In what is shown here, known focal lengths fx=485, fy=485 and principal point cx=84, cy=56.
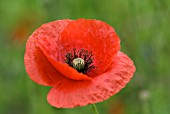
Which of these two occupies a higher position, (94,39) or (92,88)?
(94,39)

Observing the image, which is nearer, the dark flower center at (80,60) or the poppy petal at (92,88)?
the poppy petal at (92,88)

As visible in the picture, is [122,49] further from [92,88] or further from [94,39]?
[92,88]

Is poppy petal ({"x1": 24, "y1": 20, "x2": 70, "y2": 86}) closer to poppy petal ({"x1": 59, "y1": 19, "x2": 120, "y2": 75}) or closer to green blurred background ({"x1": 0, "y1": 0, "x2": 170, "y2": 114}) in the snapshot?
poppy petal ({"x1": 59, "y1": 19, "x2": 120, "y2": 75})

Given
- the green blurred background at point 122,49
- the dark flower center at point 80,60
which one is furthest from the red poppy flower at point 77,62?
the green blurred background at point 122,49

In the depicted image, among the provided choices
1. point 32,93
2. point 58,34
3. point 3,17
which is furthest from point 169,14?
point 3,17

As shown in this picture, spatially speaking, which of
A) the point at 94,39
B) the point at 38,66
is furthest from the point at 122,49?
the point at 38,66

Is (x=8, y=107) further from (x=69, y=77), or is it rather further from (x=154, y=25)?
(x=69, y=77)

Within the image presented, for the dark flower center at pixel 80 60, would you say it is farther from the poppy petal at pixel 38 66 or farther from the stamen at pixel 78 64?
the poppy petal at pixel 38 66
